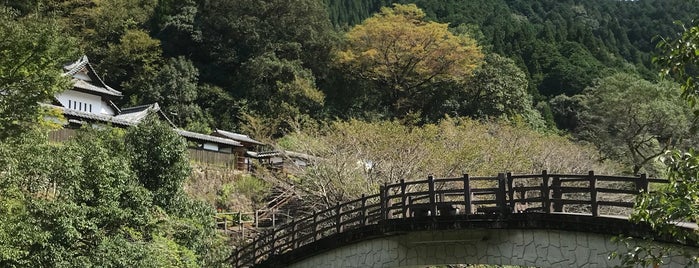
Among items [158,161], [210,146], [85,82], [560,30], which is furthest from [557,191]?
[560,30]

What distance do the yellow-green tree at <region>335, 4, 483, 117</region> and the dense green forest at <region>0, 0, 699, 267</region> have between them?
0.29 ft

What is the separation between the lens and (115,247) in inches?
610

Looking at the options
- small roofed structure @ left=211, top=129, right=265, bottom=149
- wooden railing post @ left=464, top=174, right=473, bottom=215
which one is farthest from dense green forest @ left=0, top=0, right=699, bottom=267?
wooden railing post @ left=464, top=174, right=473, bottom=215

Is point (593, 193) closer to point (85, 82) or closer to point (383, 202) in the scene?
point (383, 202)

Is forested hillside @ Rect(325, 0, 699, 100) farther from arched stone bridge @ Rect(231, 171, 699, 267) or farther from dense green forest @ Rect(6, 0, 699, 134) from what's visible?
arched stone bridge @ Rect(231, 171, 699, 267)

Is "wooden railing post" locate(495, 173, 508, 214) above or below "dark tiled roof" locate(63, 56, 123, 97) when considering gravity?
below

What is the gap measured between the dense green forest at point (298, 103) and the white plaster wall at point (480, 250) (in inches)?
124

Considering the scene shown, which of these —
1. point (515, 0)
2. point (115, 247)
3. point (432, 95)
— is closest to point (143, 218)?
point (115, 247)

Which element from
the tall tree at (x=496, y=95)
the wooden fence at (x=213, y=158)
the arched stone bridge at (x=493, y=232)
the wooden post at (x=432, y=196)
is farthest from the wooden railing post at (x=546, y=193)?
the tall tree at (x=496, y=95)

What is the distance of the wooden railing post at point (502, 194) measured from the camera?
13547 millimetres

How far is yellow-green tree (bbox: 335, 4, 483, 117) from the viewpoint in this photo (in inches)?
1612

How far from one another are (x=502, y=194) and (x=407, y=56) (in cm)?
2809

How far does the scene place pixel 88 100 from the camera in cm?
3600

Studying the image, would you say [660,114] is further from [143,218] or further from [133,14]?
[133,14]
